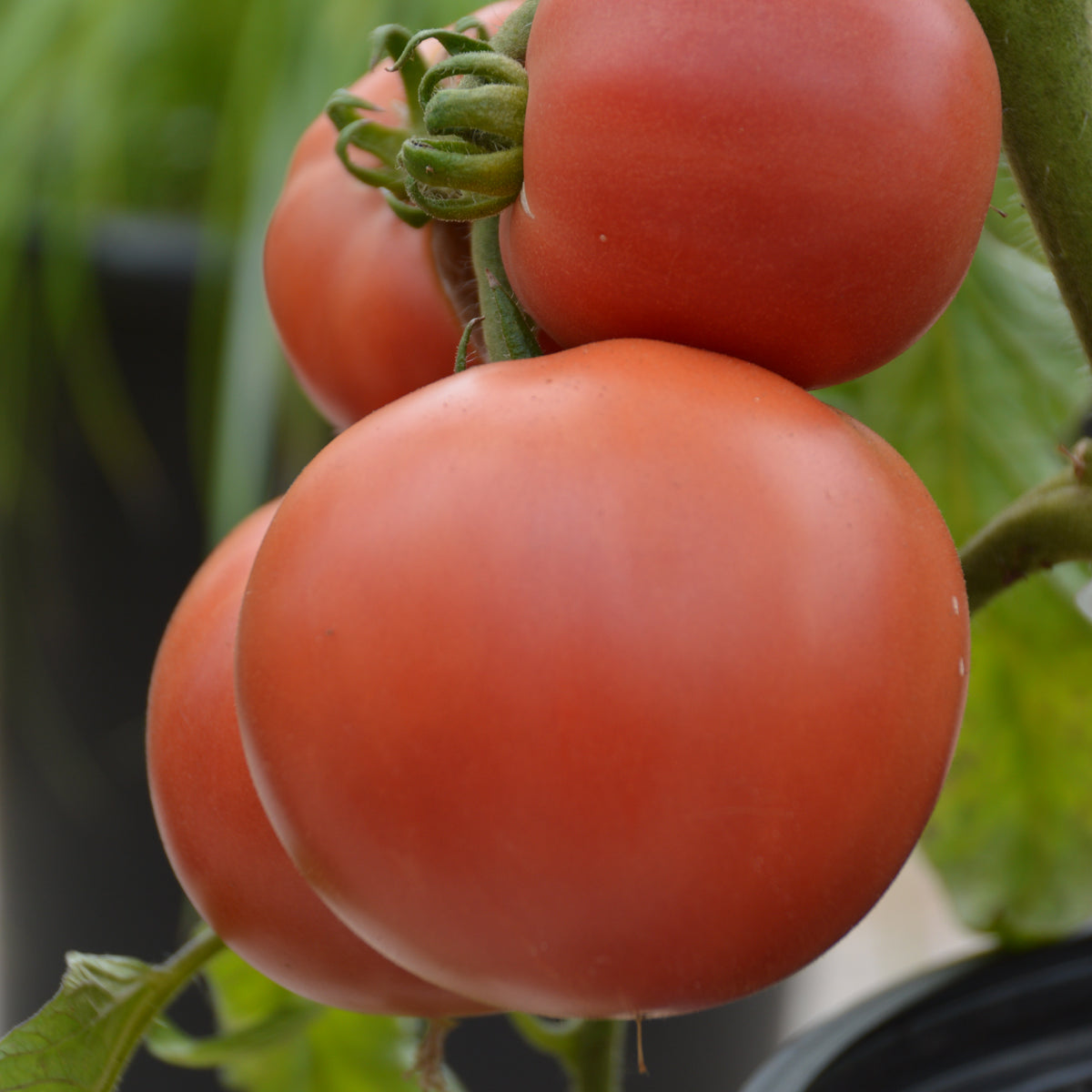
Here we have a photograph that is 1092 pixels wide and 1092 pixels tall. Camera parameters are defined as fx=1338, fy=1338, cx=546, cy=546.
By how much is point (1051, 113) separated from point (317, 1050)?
36 cm

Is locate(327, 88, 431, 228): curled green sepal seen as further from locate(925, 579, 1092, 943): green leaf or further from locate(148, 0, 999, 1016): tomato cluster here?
locate(925, 579, 1092, 943): green leaf

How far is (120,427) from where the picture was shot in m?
0.62

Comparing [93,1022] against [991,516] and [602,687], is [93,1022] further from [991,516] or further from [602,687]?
[991,516]

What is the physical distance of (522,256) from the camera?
21cm

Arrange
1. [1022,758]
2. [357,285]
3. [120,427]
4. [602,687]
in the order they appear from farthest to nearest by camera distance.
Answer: [120,427] < [1022,758] < [357,285] < [602,687]

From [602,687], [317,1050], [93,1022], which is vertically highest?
[602,687]

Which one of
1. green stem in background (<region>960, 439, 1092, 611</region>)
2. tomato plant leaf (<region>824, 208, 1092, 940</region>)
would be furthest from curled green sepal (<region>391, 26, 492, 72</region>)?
tomato plant leaf (<region>824, 208, 1092, 940</region>)

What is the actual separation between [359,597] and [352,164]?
0.11 m

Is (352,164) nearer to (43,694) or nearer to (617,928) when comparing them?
(617,928)

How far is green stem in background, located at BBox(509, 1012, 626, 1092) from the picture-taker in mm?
331

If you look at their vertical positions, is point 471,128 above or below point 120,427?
above

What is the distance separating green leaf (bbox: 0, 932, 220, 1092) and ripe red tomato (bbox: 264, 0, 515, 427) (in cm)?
14

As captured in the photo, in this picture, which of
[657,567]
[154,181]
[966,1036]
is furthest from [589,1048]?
[154,181]

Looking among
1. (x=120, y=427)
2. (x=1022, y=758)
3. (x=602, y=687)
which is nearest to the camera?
(x=602, y=687)
